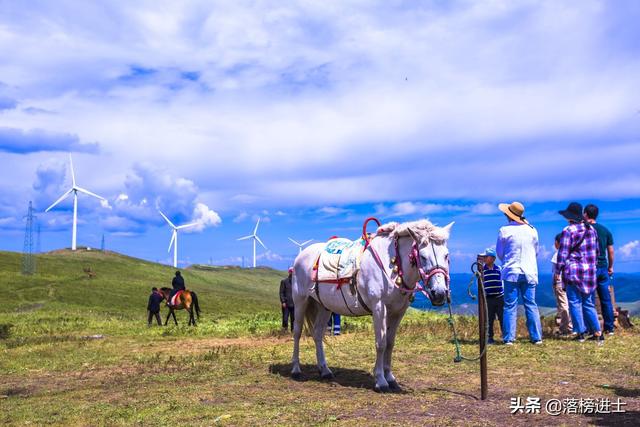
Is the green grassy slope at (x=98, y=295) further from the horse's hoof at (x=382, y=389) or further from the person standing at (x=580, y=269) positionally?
the horse's hoof at (x=382, y=389)

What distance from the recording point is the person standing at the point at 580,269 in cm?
1358

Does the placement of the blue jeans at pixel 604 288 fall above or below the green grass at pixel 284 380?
above

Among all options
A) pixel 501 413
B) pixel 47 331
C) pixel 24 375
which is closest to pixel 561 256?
pixel 501 413

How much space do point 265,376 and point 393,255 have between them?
12.3 ft

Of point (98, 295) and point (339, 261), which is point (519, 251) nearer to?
point (339, 261)

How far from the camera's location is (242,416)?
8.34 metres

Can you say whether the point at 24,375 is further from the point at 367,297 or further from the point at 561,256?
the point at 561,256

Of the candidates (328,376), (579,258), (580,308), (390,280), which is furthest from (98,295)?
(390,280)

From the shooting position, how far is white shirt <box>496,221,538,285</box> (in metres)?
13.5

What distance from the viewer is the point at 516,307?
13.7 metres

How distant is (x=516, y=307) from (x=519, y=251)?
4.06ft

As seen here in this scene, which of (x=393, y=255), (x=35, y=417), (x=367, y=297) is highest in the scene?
(x=393, y=255)

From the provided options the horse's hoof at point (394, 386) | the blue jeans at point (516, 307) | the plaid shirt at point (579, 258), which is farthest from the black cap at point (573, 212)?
the horse's hoof at point (394, 386)

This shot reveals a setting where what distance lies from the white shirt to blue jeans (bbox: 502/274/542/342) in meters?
0.15
